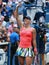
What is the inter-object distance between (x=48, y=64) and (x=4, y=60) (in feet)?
3.69

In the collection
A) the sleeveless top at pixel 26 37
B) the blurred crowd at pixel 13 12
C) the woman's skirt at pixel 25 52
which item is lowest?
the woman's skirt at pixel 25 52

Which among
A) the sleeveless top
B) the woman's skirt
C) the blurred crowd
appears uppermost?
the blurred crowd

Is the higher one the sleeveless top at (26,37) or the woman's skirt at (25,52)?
the sleeveless top at (26,37)

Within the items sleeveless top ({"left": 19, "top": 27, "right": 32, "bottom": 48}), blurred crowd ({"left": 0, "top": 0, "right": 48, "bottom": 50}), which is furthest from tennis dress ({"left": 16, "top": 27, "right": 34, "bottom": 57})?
blurred crowd ({"left": 0, "top": 0, "right": 48, "bottom": 50})

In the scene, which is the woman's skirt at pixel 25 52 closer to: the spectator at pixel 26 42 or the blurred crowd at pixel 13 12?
the spectator at pixel 26 42

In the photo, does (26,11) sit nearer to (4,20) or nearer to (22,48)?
(4,20)

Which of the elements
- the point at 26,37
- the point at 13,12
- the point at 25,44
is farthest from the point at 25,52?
the point at 13,12

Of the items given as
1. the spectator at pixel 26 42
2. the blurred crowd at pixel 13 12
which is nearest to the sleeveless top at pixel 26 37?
the spectator at pixel 26 42

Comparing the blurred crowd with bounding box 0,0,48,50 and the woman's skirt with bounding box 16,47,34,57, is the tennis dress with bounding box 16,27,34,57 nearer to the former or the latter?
the woman's skirt with bounding box 16,47,34,57

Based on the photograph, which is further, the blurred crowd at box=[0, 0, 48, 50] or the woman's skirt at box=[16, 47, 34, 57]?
the blurred crowd at box=[0, 0, 48, 50]

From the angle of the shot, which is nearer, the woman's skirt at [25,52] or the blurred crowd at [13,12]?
the woman's skirt at [25,52]

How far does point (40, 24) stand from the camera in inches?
199

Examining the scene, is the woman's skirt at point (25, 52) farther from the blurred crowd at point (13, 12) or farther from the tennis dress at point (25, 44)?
the blurred crowd at point (13, 12)

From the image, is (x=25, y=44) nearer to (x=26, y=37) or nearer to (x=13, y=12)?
(x=26, y=37)
